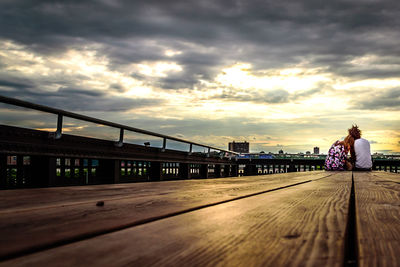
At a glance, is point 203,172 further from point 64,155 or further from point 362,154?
point 64,155

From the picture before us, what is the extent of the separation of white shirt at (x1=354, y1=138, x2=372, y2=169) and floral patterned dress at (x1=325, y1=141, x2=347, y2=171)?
0.58m

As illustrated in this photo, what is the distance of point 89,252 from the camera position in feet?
2.66

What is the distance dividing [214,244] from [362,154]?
14.9 meters

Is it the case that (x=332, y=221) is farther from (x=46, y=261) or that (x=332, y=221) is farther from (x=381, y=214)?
(x=46, y=261)

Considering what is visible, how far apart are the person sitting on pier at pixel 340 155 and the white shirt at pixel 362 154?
0.24 meters

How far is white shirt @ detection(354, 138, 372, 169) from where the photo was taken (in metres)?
14.1

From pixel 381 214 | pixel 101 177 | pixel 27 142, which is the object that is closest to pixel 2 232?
pixel 381 214

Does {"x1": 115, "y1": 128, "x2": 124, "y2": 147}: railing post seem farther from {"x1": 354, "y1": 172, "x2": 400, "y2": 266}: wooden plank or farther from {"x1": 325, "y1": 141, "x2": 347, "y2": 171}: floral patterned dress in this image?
{"x1": 325, "y1": 141, "x2": 347, "y2": 171}: floral patterned dress

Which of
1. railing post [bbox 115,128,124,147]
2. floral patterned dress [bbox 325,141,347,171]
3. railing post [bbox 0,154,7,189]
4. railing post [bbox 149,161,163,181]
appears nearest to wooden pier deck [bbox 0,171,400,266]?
railing post [bbox 0,154,7,189]

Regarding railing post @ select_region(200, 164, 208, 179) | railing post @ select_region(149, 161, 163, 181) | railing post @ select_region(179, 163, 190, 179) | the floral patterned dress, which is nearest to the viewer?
railing post @ select_region(149, 161, 163, 181)

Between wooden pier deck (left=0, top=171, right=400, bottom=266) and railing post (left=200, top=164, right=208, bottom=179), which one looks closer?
wooden pier deck (left=0, top=171, right=400, bottom=266)

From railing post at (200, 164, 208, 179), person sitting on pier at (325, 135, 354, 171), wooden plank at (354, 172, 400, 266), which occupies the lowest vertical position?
railing post at (200, 164, 208, 179)

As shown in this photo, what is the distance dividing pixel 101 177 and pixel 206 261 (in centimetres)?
542

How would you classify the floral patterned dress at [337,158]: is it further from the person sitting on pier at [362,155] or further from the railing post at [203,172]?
the railing post at [203,172]
